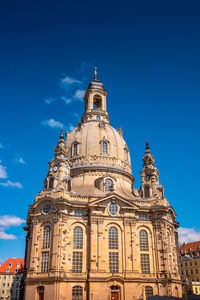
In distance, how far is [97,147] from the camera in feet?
189

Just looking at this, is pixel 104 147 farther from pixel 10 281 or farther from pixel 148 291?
pixel 10 281

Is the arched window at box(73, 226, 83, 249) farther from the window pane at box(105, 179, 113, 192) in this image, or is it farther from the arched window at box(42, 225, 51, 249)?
the window pane at box(105, 179, 113, 192)

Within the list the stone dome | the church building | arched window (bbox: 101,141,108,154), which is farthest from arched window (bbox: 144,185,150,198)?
arched window (bbox: 101,141,108,154)

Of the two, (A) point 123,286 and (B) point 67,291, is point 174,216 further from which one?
(B) point 67,291

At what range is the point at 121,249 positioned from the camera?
150 ft

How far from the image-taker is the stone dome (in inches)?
2213

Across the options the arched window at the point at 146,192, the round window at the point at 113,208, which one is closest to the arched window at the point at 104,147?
the arched window at the point at 146,192

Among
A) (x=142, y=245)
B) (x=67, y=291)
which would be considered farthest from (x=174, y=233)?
(x=67, y=291)

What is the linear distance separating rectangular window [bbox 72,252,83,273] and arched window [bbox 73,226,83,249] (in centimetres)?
110

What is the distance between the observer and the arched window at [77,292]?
41.6 metres

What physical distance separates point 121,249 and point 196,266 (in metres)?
35.8

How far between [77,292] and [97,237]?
809cm

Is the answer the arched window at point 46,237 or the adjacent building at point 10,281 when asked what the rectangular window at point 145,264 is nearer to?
the arched window at point 46,237

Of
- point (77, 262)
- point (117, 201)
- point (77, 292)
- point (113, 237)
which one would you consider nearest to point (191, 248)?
point (113, 237)
